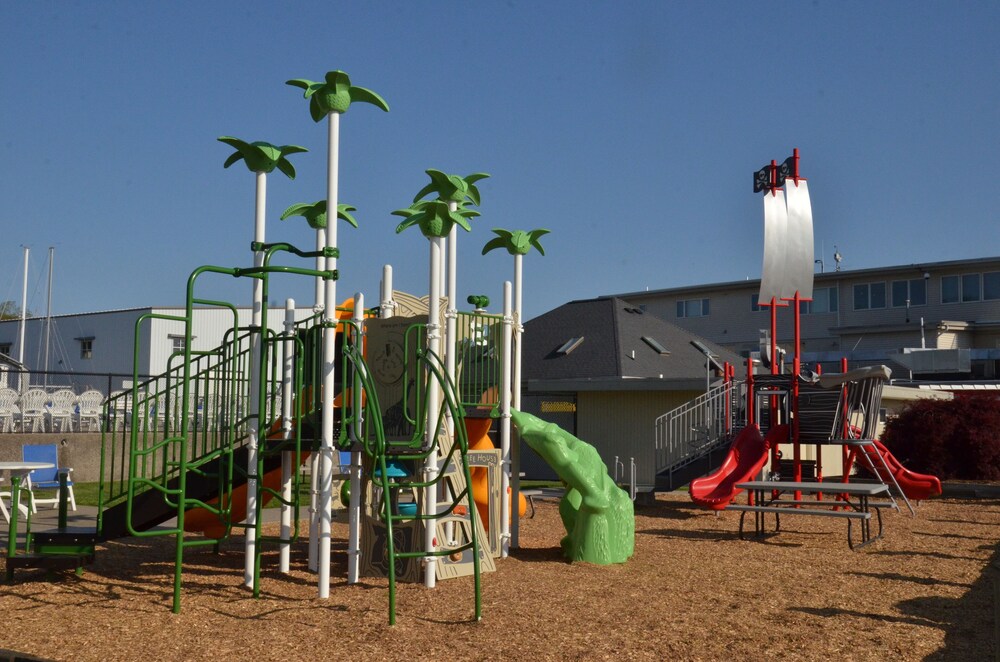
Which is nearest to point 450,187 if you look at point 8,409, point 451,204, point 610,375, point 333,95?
point 451,204

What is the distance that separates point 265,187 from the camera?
9078 mm

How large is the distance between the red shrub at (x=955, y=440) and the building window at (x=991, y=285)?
799 inches

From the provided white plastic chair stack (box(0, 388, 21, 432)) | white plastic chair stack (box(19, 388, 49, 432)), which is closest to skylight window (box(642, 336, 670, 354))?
white plastic chair stack (box(19, 388, 49, 432))

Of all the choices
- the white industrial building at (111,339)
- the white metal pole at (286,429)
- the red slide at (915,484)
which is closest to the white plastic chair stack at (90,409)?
the white industrial building at (111,339)

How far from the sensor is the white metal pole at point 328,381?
797 cm

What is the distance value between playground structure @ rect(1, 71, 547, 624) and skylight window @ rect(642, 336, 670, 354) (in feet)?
58.3

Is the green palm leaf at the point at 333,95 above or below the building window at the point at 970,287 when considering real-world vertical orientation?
below

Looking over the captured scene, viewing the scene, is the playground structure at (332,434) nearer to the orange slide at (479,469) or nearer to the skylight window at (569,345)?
the orange slide at (479,469)

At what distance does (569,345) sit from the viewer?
28.3 metres

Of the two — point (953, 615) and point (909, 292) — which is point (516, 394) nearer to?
point (953, 615)

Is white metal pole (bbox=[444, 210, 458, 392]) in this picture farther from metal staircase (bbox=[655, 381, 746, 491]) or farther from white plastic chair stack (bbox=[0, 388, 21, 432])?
white plastic chair stack (bbox=[0, 388, 21, 432])

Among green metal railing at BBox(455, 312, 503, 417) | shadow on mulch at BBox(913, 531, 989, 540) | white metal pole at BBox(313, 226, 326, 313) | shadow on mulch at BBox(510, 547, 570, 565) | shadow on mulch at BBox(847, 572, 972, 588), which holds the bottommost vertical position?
shadow on mulch at BBox(847, 572, 972, 588)

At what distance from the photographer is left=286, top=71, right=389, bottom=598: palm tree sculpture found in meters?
8.02

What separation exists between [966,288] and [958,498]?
25686 millimetres
